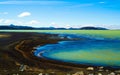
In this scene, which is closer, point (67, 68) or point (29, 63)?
point (67, 68)

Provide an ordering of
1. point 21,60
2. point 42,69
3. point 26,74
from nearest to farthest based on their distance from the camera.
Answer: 1. point 26,74
2. point 42,69
3. point 21,60

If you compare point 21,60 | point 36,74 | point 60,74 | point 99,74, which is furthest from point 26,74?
point 21,60

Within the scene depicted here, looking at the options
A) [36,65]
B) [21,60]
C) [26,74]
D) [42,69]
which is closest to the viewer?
[26,74]

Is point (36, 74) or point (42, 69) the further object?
point (42, 69)

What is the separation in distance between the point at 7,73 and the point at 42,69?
4.66 meters

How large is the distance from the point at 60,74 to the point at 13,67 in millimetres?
7030

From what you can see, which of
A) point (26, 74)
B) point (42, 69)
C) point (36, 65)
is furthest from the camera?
point (36, 65)

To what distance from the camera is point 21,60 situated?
119 feet

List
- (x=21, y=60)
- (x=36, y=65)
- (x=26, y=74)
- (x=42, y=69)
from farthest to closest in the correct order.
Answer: (x=21, y=60)
(x=36, y=65)
(x=42, y=69)
(x=26, y=74)

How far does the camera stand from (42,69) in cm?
3000

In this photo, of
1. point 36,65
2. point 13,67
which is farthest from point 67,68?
point 13,67

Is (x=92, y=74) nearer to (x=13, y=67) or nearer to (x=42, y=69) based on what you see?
(x=42, y=69)

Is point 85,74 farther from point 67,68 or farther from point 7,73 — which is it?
point 7,73

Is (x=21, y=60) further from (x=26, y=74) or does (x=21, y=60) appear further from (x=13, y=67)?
(x=26, y=74)
